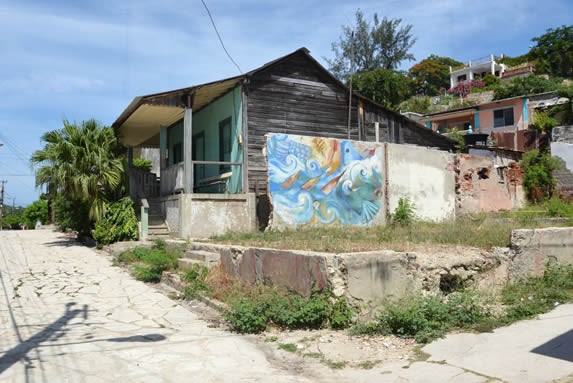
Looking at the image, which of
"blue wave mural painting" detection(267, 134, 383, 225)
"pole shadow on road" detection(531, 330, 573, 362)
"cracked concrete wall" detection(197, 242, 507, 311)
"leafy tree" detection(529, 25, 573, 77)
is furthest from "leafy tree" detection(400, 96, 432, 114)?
"pole shadow on road" detection(531, 330, 573, 362)

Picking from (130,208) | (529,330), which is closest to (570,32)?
(130,208)

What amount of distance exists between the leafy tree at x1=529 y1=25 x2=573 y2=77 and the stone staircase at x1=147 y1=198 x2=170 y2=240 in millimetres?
52957

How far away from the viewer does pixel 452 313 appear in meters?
5.54

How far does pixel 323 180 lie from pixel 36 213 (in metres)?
32.1

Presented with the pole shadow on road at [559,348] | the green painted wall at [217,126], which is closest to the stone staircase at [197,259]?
the green painted wall at [217,126]

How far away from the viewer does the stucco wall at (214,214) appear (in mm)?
13320

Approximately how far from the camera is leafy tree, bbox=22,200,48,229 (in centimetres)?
3693

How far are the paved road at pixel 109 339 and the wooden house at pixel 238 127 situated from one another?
428cm

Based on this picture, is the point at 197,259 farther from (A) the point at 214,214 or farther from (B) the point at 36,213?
(B) the point at 36,213

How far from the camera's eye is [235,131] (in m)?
15.2

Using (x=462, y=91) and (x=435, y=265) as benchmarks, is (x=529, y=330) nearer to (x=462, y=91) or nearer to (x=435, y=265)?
(x=435, y=265)

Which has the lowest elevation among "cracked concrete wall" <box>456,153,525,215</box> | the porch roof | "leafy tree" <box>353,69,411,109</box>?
"cracked concrete wall" <box>456,153,525,215</box>

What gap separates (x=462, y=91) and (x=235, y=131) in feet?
153

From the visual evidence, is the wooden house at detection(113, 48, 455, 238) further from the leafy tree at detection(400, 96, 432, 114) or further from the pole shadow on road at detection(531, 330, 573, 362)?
the leafy tree at detection(400, 96, 432, 114)
